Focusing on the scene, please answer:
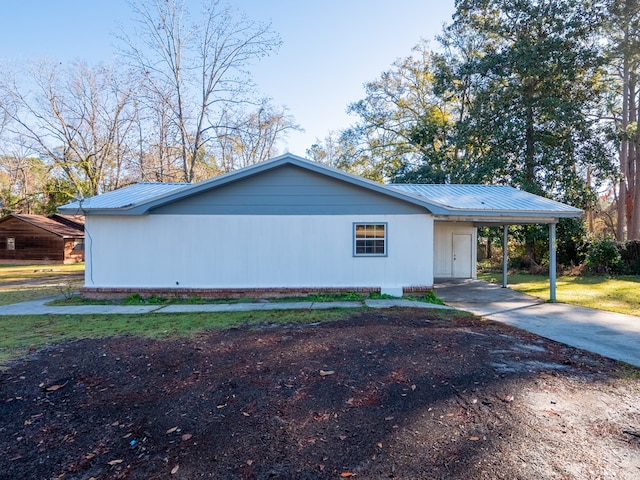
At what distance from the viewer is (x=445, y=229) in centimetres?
1530

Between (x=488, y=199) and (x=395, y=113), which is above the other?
(x=395, y=113)

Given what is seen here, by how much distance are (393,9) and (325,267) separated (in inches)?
454

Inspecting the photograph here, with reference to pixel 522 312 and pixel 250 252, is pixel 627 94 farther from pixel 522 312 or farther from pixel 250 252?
pixel 250 252

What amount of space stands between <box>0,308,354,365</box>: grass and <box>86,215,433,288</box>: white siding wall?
209 centimetres

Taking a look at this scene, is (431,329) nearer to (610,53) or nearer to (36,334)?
(36,334)

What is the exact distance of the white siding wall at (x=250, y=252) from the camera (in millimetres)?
10375

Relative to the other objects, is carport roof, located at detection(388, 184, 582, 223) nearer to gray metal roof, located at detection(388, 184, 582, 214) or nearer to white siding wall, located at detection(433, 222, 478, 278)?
gray metal roof, located at detection(388, 184, 582, 214)

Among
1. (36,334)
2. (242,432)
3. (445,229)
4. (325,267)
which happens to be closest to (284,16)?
(445,229)

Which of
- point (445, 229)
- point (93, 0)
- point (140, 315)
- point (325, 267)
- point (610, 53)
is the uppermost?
point (93, 0)

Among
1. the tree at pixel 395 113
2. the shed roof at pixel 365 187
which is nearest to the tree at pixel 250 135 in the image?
the tree at pixel 395 113

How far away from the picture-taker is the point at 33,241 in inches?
1092

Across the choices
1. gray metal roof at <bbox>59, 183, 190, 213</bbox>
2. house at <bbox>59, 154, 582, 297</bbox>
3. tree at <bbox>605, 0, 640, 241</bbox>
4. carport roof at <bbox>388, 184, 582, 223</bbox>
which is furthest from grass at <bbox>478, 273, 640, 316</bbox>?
gray metal roof at <bbox>59, 183, 190, 213</bbox>

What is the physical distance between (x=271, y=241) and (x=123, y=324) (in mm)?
4322

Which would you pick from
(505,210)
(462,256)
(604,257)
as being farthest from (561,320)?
(604,257)
